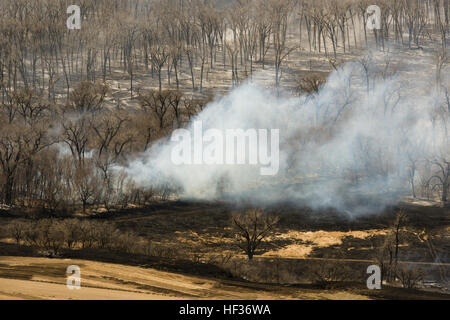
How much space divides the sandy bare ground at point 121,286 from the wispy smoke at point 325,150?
1049 inches

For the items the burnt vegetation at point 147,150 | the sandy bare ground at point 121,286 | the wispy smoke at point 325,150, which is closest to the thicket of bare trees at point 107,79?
the burnt vegetation at point 147,150

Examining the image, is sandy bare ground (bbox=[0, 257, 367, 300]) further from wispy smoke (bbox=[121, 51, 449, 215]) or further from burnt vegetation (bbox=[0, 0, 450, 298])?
wispy smoke (bbox=[121, 51, 449, 215])

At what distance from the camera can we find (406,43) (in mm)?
94250

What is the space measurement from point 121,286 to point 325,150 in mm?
42851

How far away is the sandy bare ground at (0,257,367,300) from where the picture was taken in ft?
61.6

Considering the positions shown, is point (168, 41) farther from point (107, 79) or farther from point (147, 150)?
point (147, 150)

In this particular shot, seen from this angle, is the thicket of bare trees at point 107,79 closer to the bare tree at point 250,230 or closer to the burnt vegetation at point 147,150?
the burnt vegetation at point 147,150

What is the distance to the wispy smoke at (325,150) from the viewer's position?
53.4 metres

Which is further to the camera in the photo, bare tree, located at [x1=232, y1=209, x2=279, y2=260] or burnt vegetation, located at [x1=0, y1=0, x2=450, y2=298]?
bare tree, located at [x1=232, y1=209, x2=279, y2=260]

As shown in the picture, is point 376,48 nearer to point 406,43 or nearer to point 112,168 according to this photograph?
point 406,43

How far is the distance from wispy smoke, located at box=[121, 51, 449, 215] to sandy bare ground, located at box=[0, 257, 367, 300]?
26639 mm

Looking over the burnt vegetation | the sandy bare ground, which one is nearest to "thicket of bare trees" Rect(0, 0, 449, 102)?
the burnt vegetation

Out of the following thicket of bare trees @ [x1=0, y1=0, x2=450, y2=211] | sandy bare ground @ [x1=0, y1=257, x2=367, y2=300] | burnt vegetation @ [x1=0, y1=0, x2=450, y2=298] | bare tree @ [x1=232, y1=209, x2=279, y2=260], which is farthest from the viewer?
thicket of bare trees @ [x1=0, y1=0, x2=450, y2=211]
